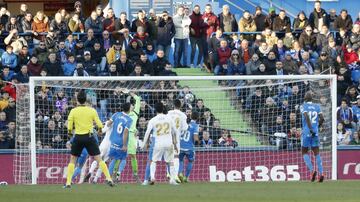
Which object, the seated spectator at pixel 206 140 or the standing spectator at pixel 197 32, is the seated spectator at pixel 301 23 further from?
the seated spectator at pixel 206 140

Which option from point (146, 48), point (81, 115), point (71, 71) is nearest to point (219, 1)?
point (146, 48)

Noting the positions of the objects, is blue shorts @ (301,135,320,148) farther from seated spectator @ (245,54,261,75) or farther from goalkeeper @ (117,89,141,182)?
seated spectator @ (245,54,261,75)

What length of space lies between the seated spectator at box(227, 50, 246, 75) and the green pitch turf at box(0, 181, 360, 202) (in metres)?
7.78

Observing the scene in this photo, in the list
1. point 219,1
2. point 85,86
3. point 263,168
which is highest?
point 219,1

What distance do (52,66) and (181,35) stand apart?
14.7 ft

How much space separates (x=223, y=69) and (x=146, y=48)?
2.25 m

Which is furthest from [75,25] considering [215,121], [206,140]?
[206,140]

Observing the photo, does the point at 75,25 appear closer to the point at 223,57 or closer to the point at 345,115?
the point at 223,57

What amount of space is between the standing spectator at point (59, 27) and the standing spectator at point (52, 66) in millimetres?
1904

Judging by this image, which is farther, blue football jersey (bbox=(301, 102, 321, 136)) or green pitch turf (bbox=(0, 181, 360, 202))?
blue football jersey (bbox=(301, 102, 321, 136))

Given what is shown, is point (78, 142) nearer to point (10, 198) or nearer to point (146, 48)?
point (10, 198)

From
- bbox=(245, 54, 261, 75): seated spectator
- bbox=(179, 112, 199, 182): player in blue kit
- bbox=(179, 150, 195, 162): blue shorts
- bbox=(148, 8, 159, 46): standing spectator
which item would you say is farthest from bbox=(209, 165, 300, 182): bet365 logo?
bbox=(148, 8, 159, 46): standing spectator

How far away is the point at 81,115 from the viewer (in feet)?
82.8

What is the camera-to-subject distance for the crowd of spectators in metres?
31.4
